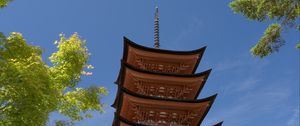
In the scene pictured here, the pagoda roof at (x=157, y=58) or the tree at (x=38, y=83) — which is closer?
the tree at (x=38, y=83)

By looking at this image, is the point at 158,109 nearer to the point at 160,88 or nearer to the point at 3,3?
the point at 160,88

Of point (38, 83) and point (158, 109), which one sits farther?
point (158, 109)

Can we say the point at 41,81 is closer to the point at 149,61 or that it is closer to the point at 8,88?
the point at 8,88

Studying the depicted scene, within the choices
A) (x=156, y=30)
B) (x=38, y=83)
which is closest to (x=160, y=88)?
(x=156, y=30)

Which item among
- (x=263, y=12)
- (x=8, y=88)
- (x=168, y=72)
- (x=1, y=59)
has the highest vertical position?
(x=168, y=72)

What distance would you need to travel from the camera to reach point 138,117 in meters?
20.9

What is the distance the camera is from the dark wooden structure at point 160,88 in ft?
68.5

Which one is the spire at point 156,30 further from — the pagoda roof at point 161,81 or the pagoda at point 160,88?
the pagoda roof at point 161,81

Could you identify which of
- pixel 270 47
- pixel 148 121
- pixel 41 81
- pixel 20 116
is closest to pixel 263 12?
pixel 270 47

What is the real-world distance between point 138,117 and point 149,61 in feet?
15.1

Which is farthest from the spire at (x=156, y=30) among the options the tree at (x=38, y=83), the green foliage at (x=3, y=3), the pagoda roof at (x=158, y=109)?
the green foliage at (x=3, y=3)

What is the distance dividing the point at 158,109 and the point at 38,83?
10.9m

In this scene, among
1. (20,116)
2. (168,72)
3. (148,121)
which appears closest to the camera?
(20,116)

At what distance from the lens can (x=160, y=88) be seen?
898 inches
